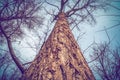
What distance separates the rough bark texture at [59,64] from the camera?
218 cm

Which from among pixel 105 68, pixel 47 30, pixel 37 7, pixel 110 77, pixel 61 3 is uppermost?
pixel 37 7

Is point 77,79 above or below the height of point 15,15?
below

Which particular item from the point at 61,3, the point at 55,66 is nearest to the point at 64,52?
the point at 55,66

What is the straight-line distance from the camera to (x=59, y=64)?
2324mm

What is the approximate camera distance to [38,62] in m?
2.52

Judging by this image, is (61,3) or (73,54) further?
(61,3)

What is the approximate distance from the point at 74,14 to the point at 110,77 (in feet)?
15.2

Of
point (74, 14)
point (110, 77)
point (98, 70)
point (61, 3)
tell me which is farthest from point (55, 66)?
point (98, 70)

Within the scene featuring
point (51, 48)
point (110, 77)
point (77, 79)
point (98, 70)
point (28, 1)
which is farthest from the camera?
point (98, 70)

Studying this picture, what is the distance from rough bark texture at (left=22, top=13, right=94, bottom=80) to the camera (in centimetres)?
218

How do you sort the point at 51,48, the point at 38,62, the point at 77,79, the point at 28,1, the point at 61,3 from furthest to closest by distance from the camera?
the point at 28,1 → the point at 61,3 → the point at 51,48 → the point at 38,62 → the point at 77,79

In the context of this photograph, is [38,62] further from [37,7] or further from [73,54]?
[37,7]

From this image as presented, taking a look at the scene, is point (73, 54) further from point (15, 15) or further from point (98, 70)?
point (98, 70)

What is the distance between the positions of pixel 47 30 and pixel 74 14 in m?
1.36
